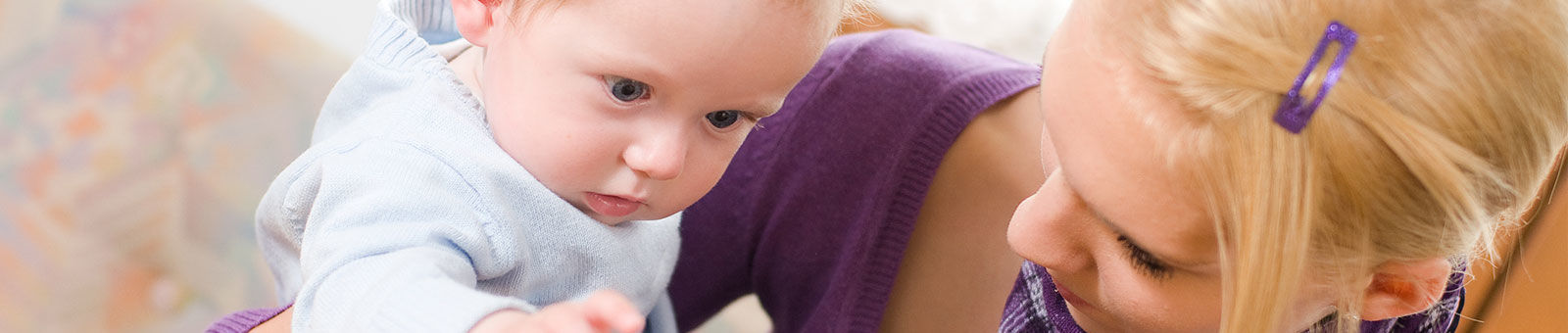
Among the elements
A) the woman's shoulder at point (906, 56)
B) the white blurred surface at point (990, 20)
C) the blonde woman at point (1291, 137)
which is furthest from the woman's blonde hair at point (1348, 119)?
the white blurred surface at point (990, 20)

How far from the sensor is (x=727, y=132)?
0.68m

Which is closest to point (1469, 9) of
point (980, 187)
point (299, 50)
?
point (980, 187)

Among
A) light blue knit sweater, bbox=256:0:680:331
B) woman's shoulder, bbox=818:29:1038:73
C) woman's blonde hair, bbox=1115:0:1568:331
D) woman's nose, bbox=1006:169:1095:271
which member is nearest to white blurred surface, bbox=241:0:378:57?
light blue knit sweater, bbox=256:0:680:331

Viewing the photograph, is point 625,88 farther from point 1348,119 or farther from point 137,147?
point 137,147

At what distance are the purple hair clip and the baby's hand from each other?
1.01 feet

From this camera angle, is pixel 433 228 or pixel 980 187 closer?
pixel 433 228

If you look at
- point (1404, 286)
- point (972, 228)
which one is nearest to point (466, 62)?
point (972, 228)

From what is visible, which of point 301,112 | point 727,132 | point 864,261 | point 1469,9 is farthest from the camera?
point 301,112

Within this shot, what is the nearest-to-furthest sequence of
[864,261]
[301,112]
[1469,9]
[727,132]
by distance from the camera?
[1469,9] < [727,132] < [864,261] < [301,112]

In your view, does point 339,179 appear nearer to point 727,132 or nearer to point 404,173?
point 404,173

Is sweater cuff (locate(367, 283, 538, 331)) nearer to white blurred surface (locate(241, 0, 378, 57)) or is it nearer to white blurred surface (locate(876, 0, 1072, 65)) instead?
white blurred surface (locate(241, 0, 378, 57))

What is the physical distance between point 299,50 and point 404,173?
0.51m

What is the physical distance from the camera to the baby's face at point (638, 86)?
0.60m

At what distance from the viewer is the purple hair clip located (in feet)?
1.74
